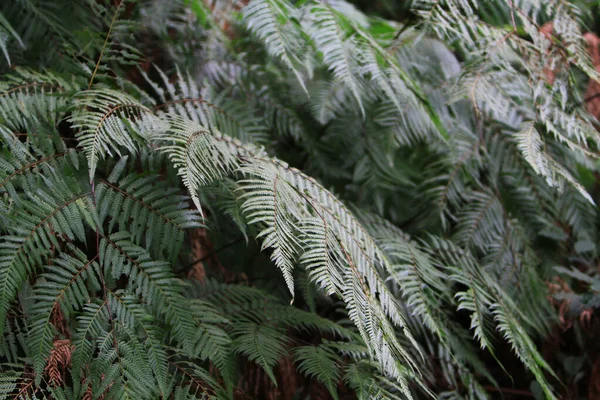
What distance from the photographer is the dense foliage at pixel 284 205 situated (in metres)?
0.96

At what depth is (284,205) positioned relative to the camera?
1.00 m

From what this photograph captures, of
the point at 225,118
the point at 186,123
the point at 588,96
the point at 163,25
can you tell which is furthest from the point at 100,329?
Answer: the point at 588,96

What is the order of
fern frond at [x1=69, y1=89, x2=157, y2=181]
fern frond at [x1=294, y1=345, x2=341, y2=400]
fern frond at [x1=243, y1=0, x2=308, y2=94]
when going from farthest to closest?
fern frond at [x1=243, y1=0, x2=308, y2=94], fern frond at [x1=294, y1=345, x2=341, y2=400], fern frond at [x1=69, y1=89, x2=157, y2=181]

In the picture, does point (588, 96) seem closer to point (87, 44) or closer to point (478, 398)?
point (478, 398)

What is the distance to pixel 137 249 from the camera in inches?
39.6

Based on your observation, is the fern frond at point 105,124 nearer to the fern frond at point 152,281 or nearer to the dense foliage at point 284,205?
the dense foliage at point 284,205

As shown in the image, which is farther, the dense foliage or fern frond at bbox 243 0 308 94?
fern frond at bbox 243 0 308 94

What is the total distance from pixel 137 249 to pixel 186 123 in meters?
0.28

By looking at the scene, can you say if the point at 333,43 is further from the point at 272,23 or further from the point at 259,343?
the point at 259,343

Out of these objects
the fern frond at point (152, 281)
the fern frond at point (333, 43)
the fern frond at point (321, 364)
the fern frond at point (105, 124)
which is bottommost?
the fern frond at point (321, 364)

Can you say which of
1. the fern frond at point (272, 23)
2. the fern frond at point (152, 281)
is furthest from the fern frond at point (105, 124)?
the fern frond at point (272, 23)

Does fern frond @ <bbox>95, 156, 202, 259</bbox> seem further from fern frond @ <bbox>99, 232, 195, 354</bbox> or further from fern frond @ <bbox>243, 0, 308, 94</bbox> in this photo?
fern frond @ <bbox>243, 0, 308, 94</bbox>

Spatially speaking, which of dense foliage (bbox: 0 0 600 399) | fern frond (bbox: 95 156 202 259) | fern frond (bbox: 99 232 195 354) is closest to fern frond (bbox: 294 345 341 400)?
dense foliage (bbox: 0 0 600 399)

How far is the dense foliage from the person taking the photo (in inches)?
37.9
